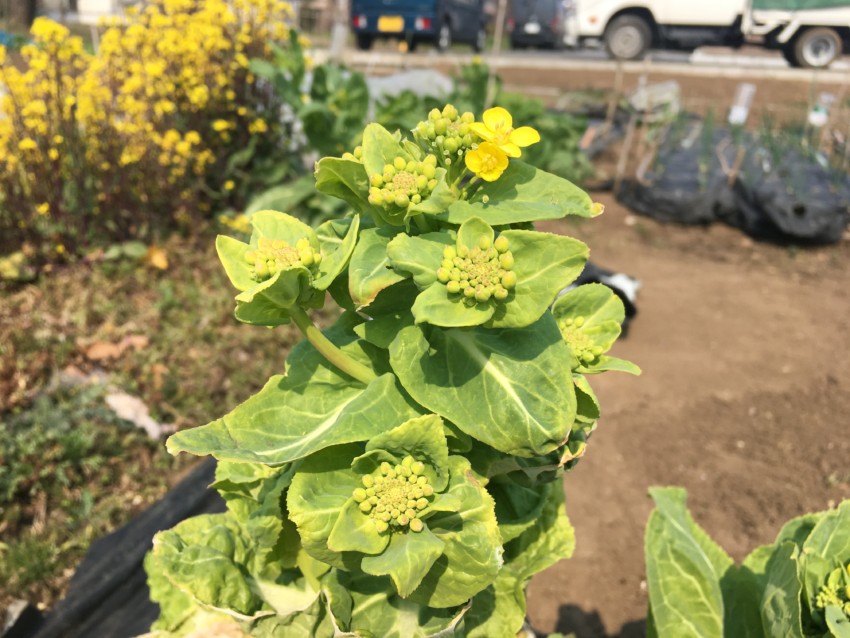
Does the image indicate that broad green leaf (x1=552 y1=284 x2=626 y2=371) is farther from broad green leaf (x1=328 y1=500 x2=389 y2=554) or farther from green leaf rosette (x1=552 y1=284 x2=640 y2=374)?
broad green leaf (x1=328 y1=500 x2=389 y2=554)

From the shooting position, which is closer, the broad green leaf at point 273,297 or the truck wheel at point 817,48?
the broad green leaf at point 273,297

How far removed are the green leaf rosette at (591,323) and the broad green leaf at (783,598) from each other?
60 cm

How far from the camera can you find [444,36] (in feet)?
62.5

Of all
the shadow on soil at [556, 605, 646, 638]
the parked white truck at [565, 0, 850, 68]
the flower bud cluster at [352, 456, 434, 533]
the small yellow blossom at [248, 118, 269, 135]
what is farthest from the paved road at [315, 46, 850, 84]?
the flower bud cluster at [352, 456, 434, 533]

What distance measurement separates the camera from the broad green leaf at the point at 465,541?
3.75 feet

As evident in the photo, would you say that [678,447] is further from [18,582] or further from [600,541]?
[18,582]

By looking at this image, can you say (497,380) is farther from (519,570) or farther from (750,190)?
(750,190)

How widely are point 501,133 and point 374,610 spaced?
1.00 m

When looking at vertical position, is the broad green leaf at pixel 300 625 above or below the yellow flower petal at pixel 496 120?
below

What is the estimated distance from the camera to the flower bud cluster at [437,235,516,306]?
37.6 inches

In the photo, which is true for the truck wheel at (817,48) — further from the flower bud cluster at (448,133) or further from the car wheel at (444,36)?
the car wheel at (444,36)

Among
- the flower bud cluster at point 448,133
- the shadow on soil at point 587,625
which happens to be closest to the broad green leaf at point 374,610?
the flower bud cluster at point 448,133

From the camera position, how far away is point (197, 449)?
3.30ft

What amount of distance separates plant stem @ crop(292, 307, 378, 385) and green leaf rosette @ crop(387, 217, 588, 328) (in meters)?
0.23
